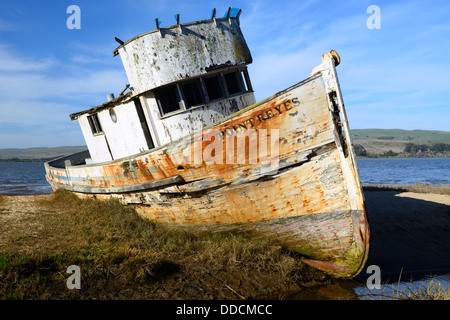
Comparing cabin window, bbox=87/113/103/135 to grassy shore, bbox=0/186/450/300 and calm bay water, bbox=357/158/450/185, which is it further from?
calm bay water, bbox=357/158/450/185

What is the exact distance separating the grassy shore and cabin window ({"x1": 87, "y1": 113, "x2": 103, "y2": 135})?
2.65 metres

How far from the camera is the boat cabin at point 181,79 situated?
5.49 metres

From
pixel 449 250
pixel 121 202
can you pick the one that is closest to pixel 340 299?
pixel 449 250

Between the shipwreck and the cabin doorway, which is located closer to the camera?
the shipwreck

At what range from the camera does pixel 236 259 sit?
171 inches

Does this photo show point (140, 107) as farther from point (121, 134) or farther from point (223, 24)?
point (223, 24)

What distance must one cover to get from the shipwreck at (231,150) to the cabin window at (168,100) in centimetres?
2

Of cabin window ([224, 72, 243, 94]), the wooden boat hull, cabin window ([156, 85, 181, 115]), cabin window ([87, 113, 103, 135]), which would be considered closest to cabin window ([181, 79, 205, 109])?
cabin window ([156, 85, 181, 115])

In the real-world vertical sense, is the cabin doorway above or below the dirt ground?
above

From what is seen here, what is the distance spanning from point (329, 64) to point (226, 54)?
2.56 m

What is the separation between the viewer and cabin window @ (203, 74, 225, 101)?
5859mm

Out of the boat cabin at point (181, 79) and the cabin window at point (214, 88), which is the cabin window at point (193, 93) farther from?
the cabin window at point (214, 88)

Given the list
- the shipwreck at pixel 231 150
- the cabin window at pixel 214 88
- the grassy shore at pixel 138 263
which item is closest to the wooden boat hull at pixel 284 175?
the shipwreck at pixel 231 150

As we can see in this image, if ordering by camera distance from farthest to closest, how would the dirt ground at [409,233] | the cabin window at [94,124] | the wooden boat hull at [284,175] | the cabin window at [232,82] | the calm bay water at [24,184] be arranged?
the calm bay water at [24,184] < the cabin window at [94,124] < the cabin window at [232,82] < the dirt ground at [409,233] < the wooden boat hull at [284,175]
